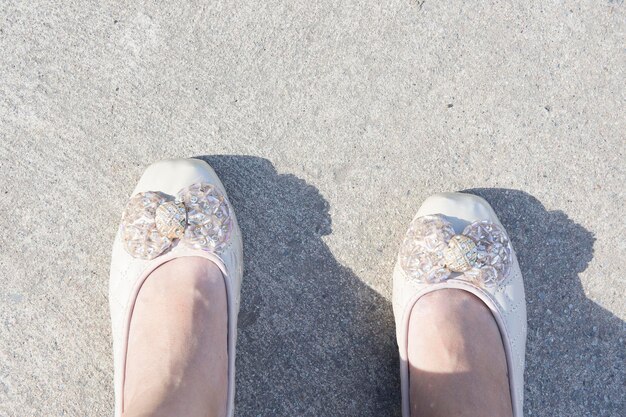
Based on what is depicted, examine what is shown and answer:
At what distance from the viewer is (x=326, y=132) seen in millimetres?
1559

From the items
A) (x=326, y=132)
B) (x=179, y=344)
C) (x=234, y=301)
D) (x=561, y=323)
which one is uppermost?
(x=326, y=132)

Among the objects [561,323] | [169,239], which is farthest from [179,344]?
[561,323]

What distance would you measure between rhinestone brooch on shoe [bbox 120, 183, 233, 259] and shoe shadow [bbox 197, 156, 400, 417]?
139 millimetres

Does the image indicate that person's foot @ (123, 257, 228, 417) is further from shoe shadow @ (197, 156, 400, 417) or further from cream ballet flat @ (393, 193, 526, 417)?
cream ballet flat @ (393, 193, 526, 417)

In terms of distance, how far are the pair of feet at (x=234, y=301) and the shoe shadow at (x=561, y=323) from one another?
0.34 ft

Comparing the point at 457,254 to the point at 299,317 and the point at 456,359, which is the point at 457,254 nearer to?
the point at 456,359

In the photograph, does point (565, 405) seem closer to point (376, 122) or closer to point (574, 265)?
point (574, 265)

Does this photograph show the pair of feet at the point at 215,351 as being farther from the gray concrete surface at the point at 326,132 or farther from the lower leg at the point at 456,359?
the gray concrete surface at the point at 326,132

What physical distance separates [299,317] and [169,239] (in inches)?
16.9

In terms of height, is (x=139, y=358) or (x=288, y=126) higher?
(x=288, y=126)

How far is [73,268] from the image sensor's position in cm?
154

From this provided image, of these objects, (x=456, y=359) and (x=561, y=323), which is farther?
(x=561, y=323)

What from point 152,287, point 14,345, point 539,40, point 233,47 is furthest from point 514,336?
point 14,345

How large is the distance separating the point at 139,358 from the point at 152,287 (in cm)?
18
